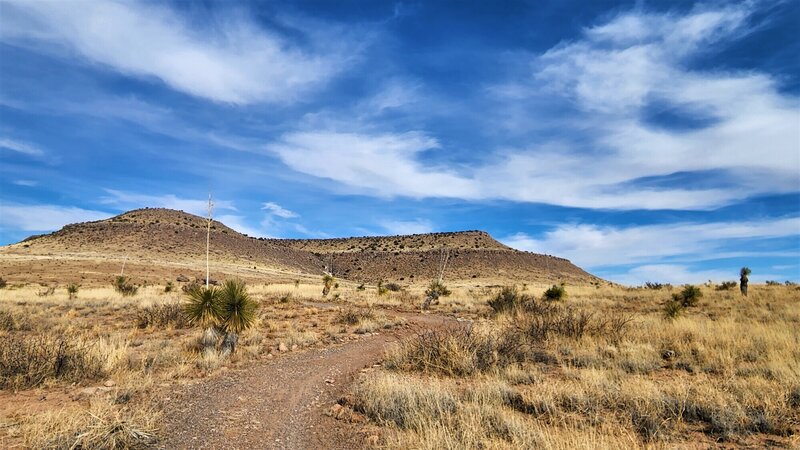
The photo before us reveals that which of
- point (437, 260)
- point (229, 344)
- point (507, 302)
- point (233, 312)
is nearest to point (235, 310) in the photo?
point (233, 312)

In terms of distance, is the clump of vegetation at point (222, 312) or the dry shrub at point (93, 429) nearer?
the dry shrub at point (93, 429)

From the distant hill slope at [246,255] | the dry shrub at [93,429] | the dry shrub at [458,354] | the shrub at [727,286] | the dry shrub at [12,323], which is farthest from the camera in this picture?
the distant hill slope at [246,255]

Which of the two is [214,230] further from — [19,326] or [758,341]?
[758,341]

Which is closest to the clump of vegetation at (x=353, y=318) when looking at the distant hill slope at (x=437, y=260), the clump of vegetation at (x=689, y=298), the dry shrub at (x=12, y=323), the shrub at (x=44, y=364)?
the shrub at (x=44, y=364)

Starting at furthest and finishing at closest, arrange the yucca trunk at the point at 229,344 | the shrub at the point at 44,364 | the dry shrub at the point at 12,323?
the dry shrub at the point at 12,323 → the yucca trunk at the point at 229,344 → the shrub at the point at 44,364

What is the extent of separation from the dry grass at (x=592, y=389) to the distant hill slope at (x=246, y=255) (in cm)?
5448

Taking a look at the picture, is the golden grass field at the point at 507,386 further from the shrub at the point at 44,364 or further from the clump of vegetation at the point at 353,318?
the clump of vegetation at the point at 353,318

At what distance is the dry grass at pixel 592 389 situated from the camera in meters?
5.56

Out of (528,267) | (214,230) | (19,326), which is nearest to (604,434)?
(19,326)

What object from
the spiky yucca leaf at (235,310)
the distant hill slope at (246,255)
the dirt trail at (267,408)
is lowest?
the dirt trail at (267,408)

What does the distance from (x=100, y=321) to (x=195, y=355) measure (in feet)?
33.1

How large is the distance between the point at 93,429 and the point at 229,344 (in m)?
6.29

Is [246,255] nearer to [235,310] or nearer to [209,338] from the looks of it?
[235,310]

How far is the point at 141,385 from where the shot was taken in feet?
26.0
